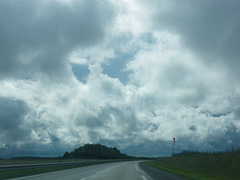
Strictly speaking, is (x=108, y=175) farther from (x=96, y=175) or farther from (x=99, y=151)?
(x=99, y=151)

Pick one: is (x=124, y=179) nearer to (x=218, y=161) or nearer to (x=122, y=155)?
(x=218, y=161)

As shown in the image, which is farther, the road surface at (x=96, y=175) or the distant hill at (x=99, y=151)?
the distant hill at (x=99, y=151)

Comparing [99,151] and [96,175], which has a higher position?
[96,175]

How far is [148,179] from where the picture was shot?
18.3 meters

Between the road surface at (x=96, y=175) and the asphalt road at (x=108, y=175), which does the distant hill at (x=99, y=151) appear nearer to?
the road surface at (x=96, y=175)

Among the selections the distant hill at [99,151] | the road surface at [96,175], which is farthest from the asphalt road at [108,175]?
the distant hill at [99,151]

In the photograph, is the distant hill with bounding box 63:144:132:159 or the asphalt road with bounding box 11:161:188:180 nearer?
the asphalt road with bounding box 11:161:188:180

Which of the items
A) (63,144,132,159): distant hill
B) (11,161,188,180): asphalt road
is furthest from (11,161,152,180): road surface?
(63,144,132,159): distant hill

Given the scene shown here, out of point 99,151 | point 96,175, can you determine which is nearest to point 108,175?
point 96,175

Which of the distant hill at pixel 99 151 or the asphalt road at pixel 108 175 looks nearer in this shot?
the asphalt road at pixel 108 175

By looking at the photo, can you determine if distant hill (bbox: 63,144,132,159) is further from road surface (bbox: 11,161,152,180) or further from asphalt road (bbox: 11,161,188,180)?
asphalt road (bbox: 11,161,188,180)

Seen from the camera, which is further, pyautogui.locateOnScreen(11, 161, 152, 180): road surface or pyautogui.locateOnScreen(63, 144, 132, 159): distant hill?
pyautogui.locateOnScreen(63, 144, 132, 159): distant hill

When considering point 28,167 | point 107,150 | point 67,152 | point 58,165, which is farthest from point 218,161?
point 107,150

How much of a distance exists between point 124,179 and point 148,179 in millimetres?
1692
